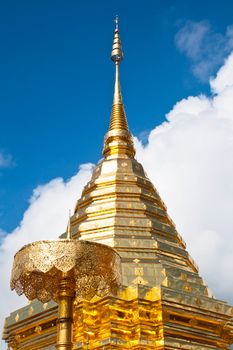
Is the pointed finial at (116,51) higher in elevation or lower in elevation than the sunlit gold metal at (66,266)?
higher

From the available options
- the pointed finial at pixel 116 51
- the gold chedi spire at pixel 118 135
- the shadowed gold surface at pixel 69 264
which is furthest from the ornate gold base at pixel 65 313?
the pointed finial at pixel 116 51

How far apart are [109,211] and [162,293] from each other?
419cm

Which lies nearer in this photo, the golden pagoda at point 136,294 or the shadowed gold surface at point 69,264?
the shadowed gold surface at point 69,264

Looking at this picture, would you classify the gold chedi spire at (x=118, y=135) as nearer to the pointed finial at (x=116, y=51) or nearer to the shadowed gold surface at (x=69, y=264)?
the pointed finial at (x=116, y=51)

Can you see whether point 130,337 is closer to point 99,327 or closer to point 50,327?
point 99,327

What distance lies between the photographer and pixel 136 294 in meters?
14.7

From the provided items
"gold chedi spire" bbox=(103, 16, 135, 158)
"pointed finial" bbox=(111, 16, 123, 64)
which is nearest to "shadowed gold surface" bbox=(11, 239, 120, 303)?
"gold chedi spire" bbox=(103, 16, 135, 158)

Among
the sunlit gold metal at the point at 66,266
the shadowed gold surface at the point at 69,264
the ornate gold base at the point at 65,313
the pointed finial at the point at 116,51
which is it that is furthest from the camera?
the pointed finial at the point at 116,51

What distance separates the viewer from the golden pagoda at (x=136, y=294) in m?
14.6

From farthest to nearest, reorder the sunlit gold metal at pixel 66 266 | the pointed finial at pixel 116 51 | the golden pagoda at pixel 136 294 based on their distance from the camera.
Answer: the pointed finial at pixel 116 51 → the golden pagoda at pixel 136 294 → the sunlit gold metal at pixel 66 266

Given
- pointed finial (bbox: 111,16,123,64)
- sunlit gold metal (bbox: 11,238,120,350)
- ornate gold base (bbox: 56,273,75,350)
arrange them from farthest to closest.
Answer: pointed finial (bbox: 111,16,123,64) → sunlit gold metal (bbox: 11,238,120,350) → ornate gold base (bbox: 56,273,75,350)

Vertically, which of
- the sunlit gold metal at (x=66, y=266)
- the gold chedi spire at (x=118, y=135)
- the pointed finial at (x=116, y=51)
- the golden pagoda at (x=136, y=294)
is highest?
the pointed finial at (x=116, y=51)

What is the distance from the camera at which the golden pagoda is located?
47.9 ft

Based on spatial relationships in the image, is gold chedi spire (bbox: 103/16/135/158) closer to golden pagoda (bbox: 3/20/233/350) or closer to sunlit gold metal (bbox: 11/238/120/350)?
golden pagoda (bbox: 3/20/233/350)
